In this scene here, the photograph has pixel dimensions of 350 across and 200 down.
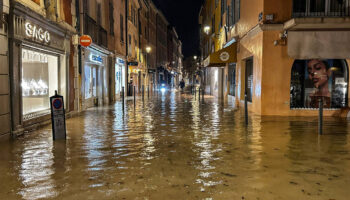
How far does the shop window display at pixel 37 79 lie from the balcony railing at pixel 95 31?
3945 millimetres

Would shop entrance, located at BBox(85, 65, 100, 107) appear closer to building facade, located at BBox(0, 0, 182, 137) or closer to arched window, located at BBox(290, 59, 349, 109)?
building facade, located at BBox(0, 0, 182, 137)

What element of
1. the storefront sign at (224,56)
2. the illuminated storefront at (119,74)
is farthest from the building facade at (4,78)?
the illuminated storefront at (119,74)

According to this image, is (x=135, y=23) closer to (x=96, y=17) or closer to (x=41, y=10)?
(x=96, y=17)

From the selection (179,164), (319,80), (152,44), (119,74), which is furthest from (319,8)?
(152,44)

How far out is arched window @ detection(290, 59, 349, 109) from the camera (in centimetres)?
1300

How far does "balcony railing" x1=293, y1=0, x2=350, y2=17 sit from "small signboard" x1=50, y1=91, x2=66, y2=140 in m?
9.98

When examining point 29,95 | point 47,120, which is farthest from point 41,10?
point 47,120

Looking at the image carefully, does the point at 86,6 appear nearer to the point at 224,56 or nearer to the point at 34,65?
the point at 34,65

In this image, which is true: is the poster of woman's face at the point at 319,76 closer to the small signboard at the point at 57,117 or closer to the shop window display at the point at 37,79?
the small signboard at the point at 57,117

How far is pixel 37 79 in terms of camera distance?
34.7ft

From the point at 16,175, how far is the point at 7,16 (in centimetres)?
467

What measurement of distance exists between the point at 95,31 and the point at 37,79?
706cm

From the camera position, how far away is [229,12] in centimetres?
2122

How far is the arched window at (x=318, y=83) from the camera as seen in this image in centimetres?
1300
